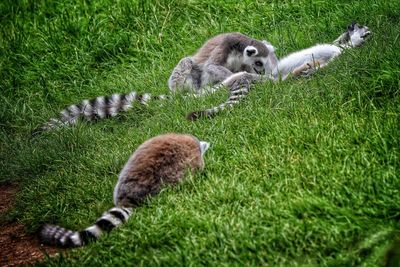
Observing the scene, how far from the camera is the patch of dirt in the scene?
4.87 meters

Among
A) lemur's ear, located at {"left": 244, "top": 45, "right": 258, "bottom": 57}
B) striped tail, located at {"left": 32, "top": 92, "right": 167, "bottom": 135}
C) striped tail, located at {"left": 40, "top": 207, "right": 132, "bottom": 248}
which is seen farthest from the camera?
lemur's ear, located at {"left": 244, "top": 45, "right": 258, "bottom": 57}

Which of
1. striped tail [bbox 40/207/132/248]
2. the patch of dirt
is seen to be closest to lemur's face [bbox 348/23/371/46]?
striped tail [bbox 40/207/132/248]

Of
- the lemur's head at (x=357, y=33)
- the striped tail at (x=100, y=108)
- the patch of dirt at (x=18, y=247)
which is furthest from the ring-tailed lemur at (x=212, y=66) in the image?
the patch of dirt at (x=18, y=247)

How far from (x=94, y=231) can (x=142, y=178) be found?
567 mm

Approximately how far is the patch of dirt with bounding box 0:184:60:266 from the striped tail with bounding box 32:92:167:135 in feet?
6.72

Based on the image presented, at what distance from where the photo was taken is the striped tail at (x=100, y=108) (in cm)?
786

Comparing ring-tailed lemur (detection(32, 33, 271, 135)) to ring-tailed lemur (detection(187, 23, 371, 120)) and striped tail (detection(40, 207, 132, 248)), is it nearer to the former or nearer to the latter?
ring-tailed lemur (detection(187, 23, 371, 120))

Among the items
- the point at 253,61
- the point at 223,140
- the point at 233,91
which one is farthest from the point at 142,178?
the point at 253,61

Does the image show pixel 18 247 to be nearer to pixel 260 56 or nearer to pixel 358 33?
pixel 260 56

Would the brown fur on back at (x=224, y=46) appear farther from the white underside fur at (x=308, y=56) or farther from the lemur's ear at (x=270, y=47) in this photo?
the white underside fur at (x=308, y=56)

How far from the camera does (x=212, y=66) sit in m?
8.55

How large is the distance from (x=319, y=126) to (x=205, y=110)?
5.87 ft

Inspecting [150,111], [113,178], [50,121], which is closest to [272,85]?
[150,111]

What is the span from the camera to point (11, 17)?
10789 millimetres
